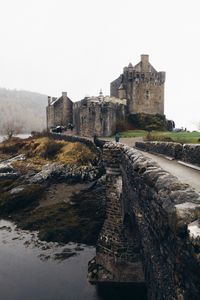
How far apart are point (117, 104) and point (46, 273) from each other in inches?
1348

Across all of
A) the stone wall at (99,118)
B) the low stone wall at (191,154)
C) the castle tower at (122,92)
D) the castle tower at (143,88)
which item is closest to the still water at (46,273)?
the low stone wall at (191,154)

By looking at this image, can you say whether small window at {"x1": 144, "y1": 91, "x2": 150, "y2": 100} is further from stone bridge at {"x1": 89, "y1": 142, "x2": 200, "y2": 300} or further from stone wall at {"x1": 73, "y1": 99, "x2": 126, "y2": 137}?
stone bridge at {"x1": 89, "y1": 142, "x2": 200, "y2": 300}

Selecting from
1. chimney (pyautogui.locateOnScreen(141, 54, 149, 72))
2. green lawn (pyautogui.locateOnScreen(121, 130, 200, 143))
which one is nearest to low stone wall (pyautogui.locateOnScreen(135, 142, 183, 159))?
green lawn (pyautogui.locateOnScreen(121, 130, 200, 143))

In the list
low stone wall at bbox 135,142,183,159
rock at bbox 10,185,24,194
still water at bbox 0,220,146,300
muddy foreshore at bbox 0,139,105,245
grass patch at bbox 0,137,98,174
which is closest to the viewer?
low stone wall at bbox 135,142,183,159

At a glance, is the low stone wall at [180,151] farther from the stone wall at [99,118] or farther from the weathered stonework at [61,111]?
the weathered stonework at [61,111]

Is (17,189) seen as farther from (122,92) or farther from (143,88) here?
(143,88)

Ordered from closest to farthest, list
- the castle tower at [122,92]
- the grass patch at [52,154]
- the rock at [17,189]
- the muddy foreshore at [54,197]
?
the muddy foreshore at [54,197]
the rock at [17,189]
the grass patch at [52,154]
the castle tower at [122,92]

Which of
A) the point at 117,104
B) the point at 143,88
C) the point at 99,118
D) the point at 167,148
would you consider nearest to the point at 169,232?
the point at 167,148

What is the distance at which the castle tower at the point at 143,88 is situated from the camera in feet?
174

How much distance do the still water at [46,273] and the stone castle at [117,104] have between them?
24.3 meters

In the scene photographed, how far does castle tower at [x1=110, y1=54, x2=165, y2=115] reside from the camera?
5303cm

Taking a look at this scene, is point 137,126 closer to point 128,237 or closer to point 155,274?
point 128,237

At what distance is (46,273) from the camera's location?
1902cm

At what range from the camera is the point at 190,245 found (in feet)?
11.2
